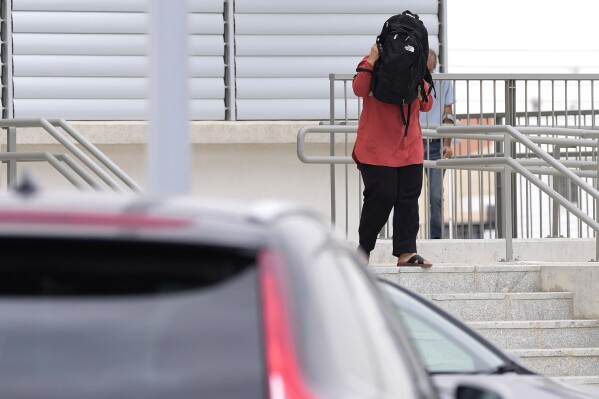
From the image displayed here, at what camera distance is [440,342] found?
5309 mm

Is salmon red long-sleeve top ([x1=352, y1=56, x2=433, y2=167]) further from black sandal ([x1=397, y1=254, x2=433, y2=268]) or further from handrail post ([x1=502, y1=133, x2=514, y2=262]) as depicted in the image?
handrail post ([x1=502, y1=133, x2=514, y2=262])

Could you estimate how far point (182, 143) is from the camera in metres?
4.84

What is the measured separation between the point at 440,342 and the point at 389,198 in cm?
400

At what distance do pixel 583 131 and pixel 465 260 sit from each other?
1.28 metres

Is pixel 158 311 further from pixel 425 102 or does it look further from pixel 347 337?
pixel 425 102

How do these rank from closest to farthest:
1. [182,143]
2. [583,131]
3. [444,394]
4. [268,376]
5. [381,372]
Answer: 1. [268,376]
2. [381,372]
3. [444,394]
4. [182,143]
5. [583,131]

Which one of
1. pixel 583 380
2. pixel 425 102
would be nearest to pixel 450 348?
pixel 583 380

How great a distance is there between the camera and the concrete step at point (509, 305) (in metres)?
9.41

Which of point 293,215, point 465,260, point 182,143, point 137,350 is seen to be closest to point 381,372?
point 293,215

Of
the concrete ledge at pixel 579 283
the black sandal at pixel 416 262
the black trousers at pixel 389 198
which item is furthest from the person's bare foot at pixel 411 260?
the concrete ledge at pixel 579 283

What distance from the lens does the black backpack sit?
898cm

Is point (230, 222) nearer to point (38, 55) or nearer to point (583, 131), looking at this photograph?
point (583, 131)

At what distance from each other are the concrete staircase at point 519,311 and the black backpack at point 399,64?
45.4 inches

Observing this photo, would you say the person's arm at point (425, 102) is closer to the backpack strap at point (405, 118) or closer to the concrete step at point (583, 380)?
the backpack strap at point (405, 118)
